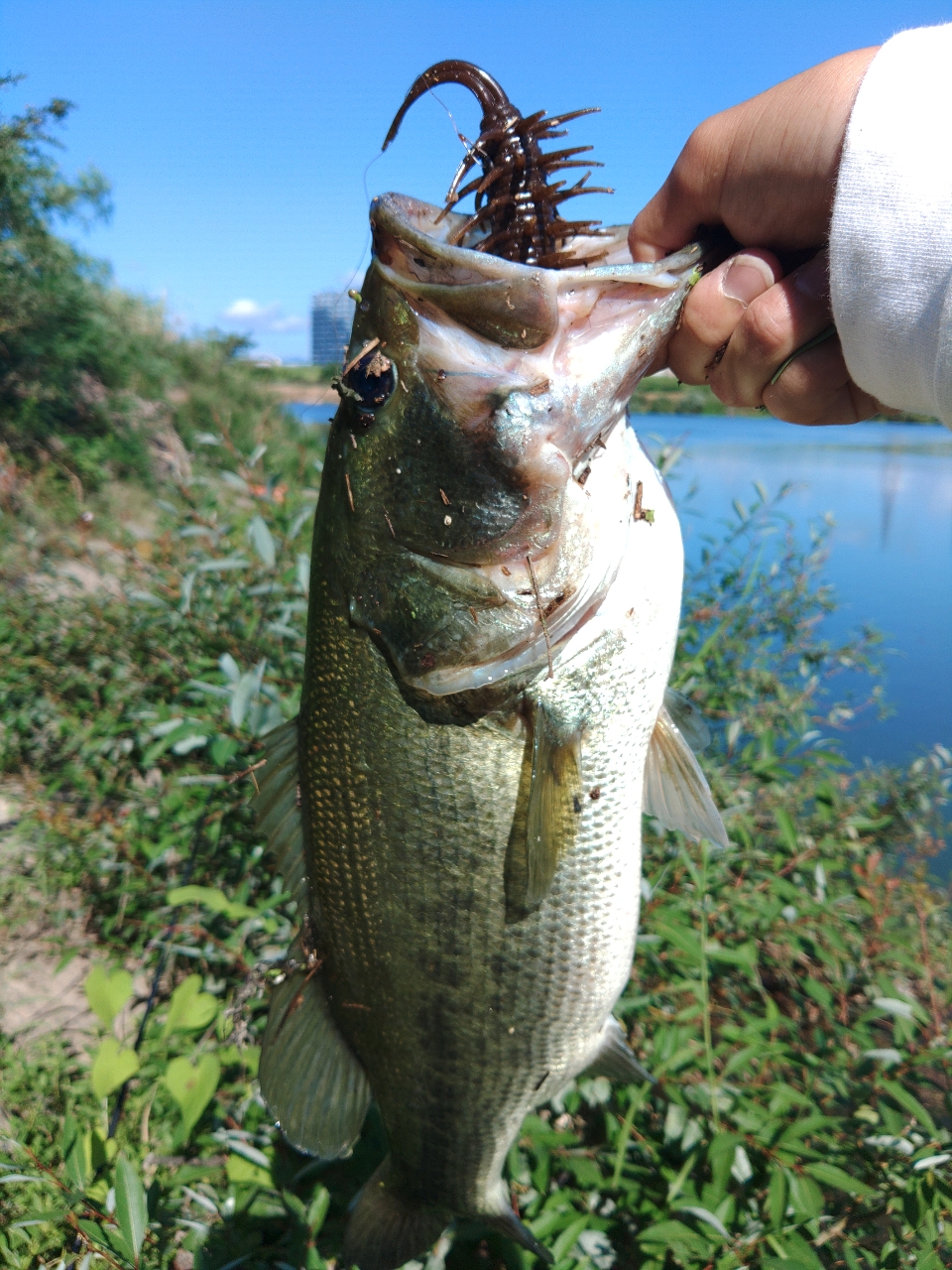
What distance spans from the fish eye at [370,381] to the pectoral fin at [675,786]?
78 cm

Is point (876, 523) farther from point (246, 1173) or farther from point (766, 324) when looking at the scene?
point (246, 1173)

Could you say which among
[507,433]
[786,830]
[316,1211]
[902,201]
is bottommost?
[316,1211]

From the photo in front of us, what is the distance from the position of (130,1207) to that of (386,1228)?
23.5 inches

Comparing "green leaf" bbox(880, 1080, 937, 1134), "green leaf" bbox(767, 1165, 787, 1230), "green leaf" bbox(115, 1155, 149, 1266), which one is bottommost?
"green leaf" bbox(767, 1165, 787, 1230)

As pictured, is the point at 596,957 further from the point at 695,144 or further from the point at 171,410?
the point at 171,410

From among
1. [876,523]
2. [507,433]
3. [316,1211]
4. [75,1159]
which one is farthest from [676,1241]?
[876,523]

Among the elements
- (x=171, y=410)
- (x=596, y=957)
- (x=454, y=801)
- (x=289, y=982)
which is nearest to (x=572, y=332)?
(x=454, y=801)

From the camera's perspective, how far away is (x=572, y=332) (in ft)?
3.85

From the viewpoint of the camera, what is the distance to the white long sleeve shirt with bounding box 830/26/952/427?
114 centimetres

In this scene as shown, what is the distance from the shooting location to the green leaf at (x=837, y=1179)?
1595 mm

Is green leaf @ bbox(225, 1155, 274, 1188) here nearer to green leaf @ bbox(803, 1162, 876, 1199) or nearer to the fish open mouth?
green leaf @ bbox(803, 1162, 876, 1199)

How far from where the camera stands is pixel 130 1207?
1.22m

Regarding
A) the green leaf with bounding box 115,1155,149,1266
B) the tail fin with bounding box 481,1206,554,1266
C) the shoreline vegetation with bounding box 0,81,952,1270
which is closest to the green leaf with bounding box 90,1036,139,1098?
the shoreline vegetation with bounding box 0,81,952,1270

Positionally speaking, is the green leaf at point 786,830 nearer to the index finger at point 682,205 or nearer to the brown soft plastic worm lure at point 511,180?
the index finger at point 682,205
